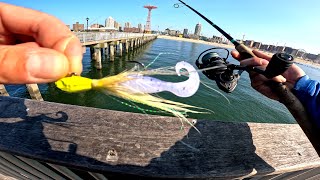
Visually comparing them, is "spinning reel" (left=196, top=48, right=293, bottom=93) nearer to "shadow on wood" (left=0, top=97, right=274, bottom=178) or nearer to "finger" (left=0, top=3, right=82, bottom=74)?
"shadow on wood" (left=0, top=97, right=274, bottom=178)

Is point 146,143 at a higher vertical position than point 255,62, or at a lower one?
lower

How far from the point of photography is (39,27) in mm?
1544

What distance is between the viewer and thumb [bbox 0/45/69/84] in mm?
1032

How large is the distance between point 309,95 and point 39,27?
2551 mm

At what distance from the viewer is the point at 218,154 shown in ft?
5.97

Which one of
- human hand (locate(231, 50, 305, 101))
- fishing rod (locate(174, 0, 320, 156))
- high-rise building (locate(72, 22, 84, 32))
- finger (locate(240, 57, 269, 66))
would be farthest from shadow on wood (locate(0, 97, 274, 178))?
high-rise building (locate(72, 22, 84, 32))

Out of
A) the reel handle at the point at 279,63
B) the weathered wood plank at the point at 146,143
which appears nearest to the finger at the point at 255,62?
the reel handle at the point at 279,63

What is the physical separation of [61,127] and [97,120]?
354 millimetres

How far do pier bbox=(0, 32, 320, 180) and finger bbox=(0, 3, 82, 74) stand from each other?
802mm

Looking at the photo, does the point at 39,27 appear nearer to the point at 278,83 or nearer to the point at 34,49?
the point at 34,49

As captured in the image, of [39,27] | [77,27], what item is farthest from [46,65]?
[77,27]

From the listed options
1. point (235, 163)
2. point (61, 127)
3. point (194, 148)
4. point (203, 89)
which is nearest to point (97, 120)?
point (61, 127)

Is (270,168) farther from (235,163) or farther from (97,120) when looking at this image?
(97,120)

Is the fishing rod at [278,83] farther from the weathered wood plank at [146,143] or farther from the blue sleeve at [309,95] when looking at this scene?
the weathered wood plank at [146,143]
